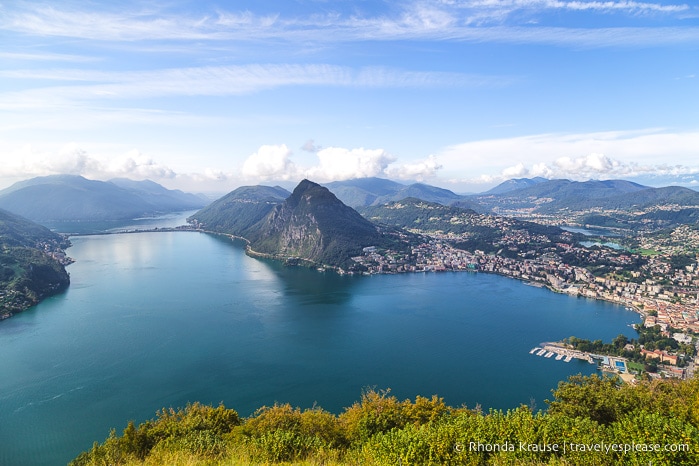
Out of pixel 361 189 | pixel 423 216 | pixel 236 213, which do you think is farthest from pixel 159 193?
pixel 423 216

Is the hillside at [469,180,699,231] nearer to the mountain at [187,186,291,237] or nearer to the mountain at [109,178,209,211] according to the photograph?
the mountain at [187,186,291,237]

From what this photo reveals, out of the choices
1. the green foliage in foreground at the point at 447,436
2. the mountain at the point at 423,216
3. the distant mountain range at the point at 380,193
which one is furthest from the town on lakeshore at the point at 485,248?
the distant mountain range at the point at 380,193

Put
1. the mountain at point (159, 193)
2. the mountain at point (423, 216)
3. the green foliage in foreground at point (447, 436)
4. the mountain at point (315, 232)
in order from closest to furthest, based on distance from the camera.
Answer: the green foliage in foreground at point (447, 436) < the mountain at point (315, 232) < the mountain at point (423, 216) < the mountain at point (159, 193)

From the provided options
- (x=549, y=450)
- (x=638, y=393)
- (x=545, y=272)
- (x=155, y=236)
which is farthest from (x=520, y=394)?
(x=155, y=236)

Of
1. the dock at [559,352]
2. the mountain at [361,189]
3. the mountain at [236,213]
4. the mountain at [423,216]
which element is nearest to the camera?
the dock at [559,352]

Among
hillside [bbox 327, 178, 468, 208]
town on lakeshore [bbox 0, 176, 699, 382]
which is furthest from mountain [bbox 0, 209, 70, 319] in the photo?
hillside [bbox 327, 178, 468, 208]

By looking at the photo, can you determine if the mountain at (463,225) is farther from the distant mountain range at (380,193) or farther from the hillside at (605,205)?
the distant mountain range at (380,193)

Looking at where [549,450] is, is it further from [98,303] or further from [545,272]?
[545,272]
